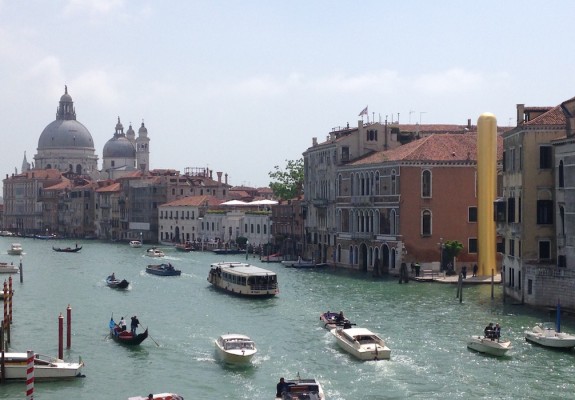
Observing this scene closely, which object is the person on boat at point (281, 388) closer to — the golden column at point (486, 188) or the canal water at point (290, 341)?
the canal water at point (290, 341)

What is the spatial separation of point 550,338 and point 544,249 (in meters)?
10.1

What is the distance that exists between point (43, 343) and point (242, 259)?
43159 millimetres

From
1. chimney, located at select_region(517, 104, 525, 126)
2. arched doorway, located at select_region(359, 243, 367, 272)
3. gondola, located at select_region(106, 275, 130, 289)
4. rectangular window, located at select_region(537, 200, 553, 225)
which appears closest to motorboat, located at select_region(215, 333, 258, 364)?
rectangular window, located at select_region(537, 200, 553, 225)

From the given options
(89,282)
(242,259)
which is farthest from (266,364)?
(242,259)

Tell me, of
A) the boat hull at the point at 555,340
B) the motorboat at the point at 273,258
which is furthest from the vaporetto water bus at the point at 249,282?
the motorboat at the point at 273,258

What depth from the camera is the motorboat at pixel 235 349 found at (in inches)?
1168

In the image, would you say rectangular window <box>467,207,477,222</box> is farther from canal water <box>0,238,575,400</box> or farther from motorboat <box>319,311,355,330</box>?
motorboat <box>319,311,355,330</box>

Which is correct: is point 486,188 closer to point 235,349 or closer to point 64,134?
point 235,349

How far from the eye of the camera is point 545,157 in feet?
134

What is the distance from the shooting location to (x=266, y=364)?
30.0 meters

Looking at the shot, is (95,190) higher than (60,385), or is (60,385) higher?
(95,190)

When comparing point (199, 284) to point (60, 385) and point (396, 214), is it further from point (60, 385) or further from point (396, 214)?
point (60, 385)

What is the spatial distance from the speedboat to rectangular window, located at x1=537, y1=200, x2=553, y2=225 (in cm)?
898

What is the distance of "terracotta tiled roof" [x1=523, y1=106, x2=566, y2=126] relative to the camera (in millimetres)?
40594
